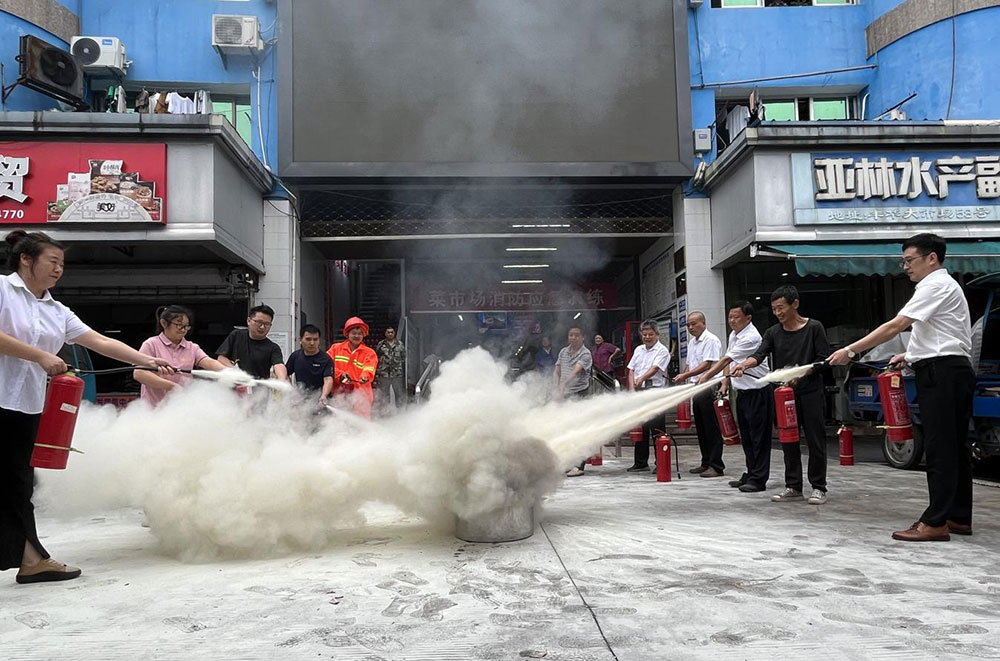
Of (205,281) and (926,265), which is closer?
(926,265)

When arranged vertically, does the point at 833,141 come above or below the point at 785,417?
above

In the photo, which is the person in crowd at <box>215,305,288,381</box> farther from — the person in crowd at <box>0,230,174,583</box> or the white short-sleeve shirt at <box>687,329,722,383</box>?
the white short-sleeve shirt at <box>687,329,722,383</box>

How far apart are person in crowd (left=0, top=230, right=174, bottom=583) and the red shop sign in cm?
486

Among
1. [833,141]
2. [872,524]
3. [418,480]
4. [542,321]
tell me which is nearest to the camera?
[418,480]

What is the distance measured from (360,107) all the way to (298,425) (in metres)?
5.92

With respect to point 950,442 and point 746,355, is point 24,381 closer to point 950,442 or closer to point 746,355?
point 950,442

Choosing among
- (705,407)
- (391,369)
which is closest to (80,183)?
(391,369)

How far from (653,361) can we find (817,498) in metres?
2.06

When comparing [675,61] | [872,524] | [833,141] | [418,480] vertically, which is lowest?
[872,524]

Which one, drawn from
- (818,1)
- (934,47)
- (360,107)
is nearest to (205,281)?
(360,107)

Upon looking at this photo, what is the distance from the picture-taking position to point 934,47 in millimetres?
8867

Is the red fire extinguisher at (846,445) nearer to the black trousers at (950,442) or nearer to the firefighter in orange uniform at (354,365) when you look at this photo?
the black trousers at (950,442)

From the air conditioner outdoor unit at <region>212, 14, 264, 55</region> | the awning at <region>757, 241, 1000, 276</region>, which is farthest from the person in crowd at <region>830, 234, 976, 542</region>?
the air conditioner outdoor unit at <region>212, 14, 264, 55</region>

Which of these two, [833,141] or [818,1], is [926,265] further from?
[818,1]
